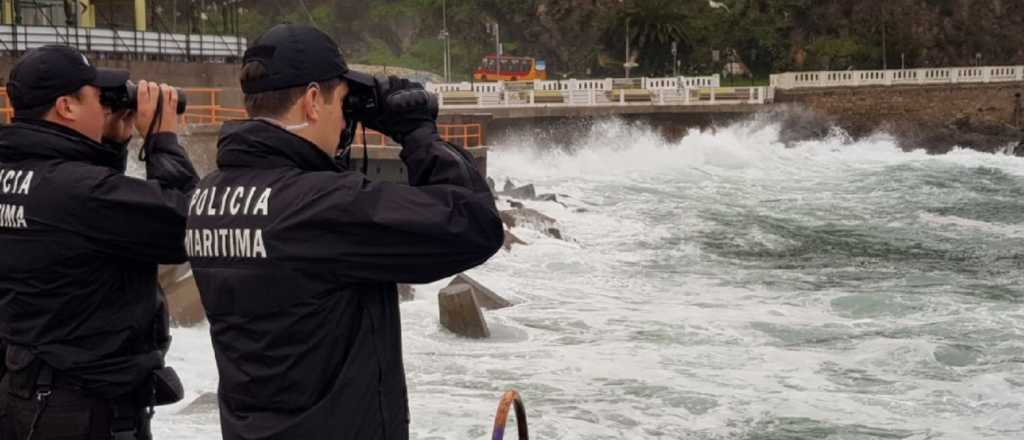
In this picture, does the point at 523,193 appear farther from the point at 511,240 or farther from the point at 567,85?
the point at 567,85

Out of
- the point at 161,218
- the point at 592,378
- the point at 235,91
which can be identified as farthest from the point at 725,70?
the point at 161,218

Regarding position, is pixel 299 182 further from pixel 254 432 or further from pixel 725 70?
pixel 725 70

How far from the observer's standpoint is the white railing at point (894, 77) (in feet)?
156

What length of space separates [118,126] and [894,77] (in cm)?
4766

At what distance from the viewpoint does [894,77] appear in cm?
4894

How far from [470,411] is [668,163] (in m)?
30.3

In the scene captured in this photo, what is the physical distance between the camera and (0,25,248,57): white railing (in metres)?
27.0

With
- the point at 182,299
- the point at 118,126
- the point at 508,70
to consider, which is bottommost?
the point at 182,299

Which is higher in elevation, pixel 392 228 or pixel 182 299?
pixel 392 228

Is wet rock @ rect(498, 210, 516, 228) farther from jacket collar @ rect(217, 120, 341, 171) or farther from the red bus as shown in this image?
the red bus

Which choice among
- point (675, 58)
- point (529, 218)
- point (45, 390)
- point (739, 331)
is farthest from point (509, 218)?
point (675, 58)

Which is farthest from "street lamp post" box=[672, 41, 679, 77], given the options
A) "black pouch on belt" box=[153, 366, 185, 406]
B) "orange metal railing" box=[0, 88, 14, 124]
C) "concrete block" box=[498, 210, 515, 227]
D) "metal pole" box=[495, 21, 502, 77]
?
"black pouch on belt" box=[153, 366, 185, 406]

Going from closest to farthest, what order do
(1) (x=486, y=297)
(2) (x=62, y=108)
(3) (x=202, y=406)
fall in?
1. (2) (x=62, y=108)
2. (3) (x=202, y=406)
3. (1) (x=486, y=297)

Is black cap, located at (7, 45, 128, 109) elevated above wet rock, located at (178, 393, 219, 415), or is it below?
above
